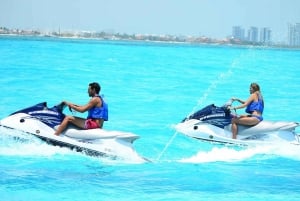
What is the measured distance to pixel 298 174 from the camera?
9.09 meters

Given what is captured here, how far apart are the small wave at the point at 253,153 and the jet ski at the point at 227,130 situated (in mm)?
94

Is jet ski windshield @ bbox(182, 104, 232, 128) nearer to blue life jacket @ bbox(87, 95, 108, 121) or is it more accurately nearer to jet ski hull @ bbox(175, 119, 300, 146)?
jet ski hull @ bbox(175, 119, 300, 146)

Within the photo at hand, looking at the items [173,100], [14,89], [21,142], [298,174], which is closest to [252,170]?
[298,174]

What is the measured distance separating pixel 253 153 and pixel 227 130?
0.55 m

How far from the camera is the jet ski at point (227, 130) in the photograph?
32.9 ft

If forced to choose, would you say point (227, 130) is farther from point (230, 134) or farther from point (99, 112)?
point (99, 112)

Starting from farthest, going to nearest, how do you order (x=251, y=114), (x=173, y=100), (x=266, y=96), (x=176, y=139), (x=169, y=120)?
(x=266, y=96) → (x=173, y=100) → (x=169, y=120) → (x=176, y=139) → (x=251, y=114)

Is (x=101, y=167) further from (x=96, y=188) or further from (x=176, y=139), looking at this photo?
(x=176, y=139)

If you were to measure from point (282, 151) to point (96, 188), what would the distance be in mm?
3754

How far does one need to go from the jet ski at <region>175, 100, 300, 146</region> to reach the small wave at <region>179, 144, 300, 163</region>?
94mm

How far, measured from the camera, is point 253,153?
10008 millimetres

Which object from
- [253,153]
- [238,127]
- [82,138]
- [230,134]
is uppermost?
[82,138]

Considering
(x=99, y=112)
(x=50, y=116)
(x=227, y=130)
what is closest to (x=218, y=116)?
(x=227, y=130)

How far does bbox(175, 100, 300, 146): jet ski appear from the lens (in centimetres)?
1003
